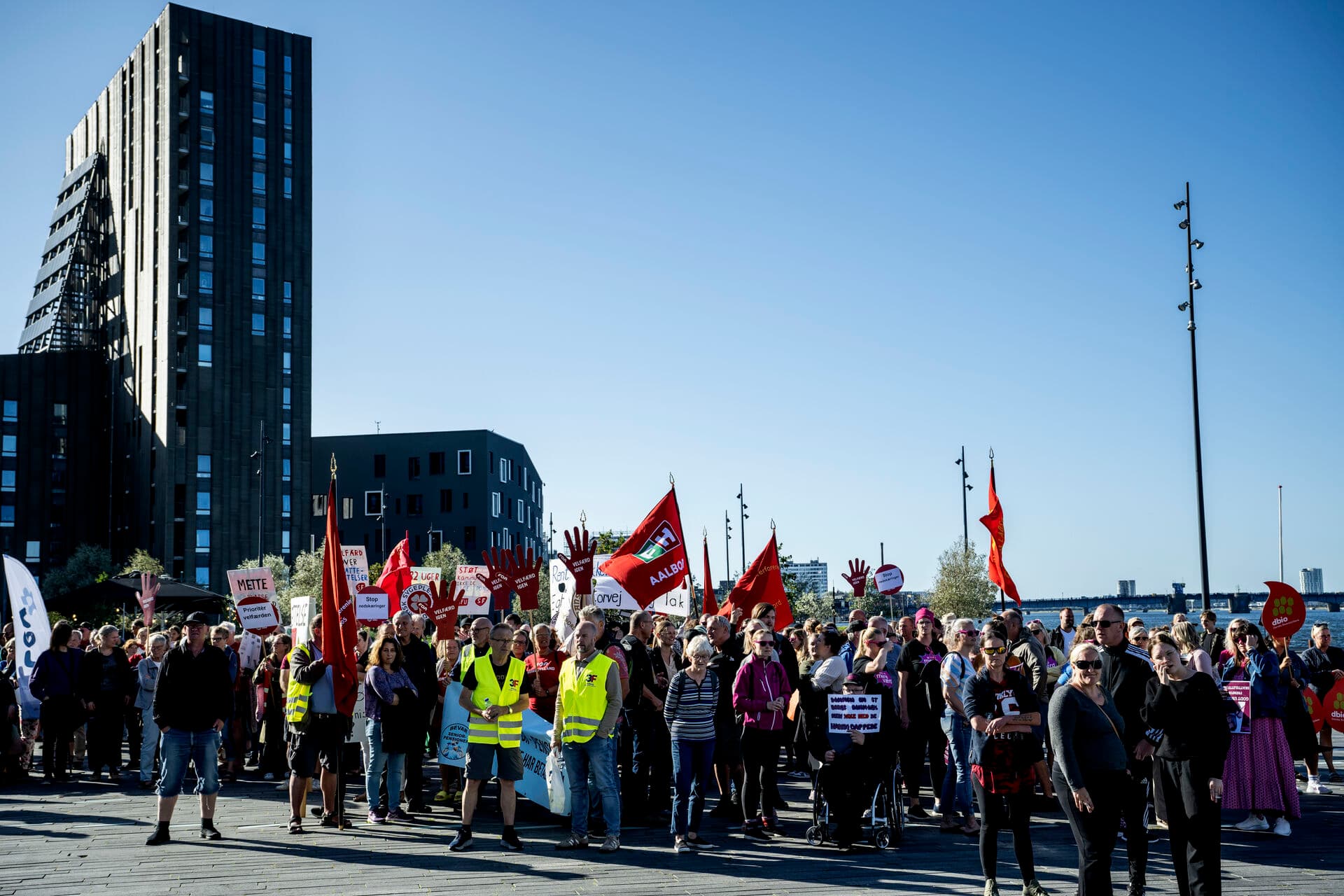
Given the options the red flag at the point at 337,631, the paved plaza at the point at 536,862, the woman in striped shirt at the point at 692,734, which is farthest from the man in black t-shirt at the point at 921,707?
the red flag at the point at 337,631

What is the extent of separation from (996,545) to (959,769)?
34.4ft

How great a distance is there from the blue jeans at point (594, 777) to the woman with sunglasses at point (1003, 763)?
336 cm

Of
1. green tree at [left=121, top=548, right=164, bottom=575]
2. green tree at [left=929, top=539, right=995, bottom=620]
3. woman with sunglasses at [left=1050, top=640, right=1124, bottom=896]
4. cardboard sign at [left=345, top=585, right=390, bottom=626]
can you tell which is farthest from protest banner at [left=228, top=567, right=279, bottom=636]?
green tree at [left=121, top=548, right=164, bottom=575]

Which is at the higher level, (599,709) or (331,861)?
(599,709)

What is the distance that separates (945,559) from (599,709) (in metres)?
47.1

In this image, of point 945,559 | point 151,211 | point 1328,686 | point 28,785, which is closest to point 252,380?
point 151,211

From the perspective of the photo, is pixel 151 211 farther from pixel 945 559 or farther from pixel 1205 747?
pixel 1205 747

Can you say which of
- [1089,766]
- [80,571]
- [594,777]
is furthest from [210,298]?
[1089,766]

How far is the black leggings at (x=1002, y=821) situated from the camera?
8.46 m

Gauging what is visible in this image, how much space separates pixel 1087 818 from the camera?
299 inches

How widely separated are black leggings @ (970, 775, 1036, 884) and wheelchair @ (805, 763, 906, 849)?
2.11 meters

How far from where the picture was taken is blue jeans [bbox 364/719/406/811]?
39.9 ft

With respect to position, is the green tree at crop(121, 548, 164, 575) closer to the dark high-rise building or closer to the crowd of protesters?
the dark high-rise building

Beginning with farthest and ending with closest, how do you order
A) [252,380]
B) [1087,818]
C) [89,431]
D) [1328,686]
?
[89,431]
[252,380]
[1328,686]
[1087,818]
